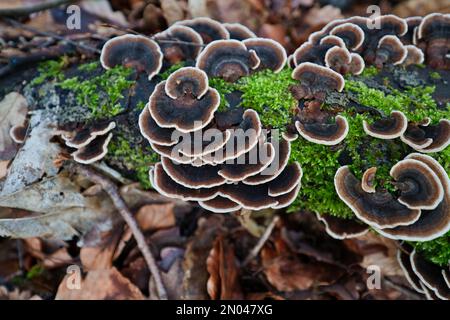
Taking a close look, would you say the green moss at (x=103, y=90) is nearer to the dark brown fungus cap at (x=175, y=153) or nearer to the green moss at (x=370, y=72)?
the dark brown fungus cap at (x=175, y=153)

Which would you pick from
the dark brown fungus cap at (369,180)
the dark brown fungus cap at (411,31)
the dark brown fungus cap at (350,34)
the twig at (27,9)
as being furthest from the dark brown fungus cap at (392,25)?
the twig at (27,9)

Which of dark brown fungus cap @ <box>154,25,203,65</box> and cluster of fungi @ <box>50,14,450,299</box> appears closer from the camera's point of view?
cluster of fungi @ <box>50,14,450,299</box>

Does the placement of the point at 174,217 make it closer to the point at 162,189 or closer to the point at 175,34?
the point at 162,189

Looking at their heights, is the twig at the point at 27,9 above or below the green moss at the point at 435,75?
above

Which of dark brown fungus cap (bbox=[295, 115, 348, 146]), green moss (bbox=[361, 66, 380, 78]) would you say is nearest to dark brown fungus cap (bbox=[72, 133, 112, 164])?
dark brown fungus cap (bbox=[295, 115, 348, 146])

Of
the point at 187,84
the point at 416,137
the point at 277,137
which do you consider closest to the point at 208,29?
the point at 187,84

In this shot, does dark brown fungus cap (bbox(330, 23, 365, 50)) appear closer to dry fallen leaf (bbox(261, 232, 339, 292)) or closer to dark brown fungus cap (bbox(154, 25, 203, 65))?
dark brown fungus cap (bbox(154, 25, 203, 65))
